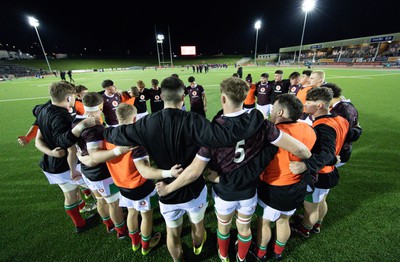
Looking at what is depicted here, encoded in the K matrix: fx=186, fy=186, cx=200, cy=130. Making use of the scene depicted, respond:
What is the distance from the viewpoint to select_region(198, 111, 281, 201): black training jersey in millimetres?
1746

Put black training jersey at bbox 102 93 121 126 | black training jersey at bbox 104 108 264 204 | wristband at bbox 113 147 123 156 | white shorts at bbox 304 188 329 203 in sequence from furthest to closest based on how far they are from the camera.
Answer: black training jersey at bbox 102 93 121 126 → white shorts at bbox 304 188 329 203 → wristband at bbox 113 147 123 156 → black training jersey at bbox 104 108 264 204

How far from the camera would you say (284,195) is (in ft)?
6.80

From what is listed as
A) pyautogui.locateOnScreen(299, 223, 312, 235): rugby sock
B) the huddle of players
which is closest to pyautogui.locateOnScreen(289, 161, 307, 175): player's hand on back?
the huddle of players

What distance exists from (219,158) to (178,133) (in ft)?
1.76

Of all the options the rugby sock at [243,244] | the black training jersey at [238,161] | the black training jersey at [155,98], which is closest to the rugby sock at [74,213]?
the black training jersey at [238,161]

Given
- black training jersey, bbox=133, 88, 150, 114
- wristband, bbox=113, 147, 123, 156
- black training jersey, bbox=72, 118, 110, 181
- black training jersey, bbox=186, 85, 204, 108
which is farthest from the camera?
Result: black training jersey, bbox=186, 85, 204, 108

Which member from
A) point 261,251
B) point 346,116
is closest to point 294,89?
point 346,116

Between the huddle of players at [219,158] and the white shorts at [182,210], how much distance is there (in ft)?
0.04

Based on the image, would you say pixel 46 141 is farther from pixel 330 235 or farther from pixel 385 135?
pixel 385 135

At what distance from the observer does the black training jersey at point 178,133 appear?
5.10 feet

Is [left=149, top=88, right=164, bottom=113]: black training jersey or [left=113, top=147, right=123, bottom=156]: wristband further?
[left=149, top=88, right=164, bottom=113]: black training jersey

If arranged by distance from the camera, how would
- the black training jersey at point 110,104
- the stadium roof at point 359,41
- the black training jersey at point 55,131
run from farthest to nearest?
the stadium roof at point 359,41 → the black training jersey at point 110,104 → the black training jersey at point 55,131

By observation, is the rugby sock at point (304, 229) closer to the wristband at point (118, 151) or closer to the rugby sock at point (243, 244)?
the rugby sock at point (243, 244)

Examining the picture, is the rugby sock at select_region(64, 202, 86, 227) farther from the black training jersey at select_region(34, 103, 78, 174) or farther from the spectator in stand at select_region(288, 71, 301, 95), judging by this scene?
the spectator in stand at select_region(288, 71, 301, 95)
